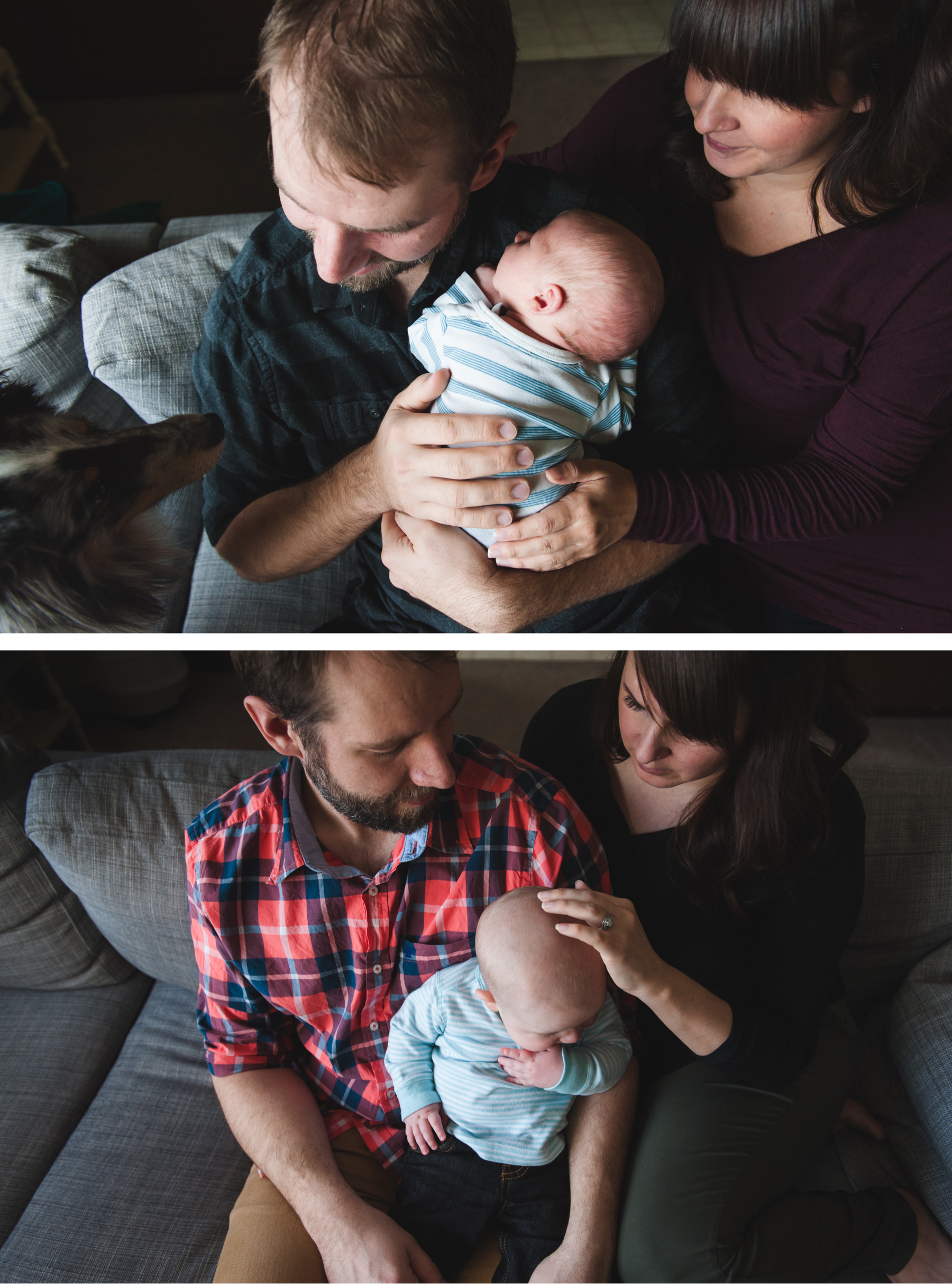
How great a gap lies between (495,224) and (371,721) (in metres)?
0.37

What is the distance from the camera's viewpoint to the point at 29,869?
3.39ft

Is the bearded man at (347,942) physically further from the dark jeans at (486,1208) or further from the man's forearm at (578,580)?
→ the man's forearm at (578,580)

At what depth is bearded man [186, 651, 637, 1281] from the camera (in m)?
0.67

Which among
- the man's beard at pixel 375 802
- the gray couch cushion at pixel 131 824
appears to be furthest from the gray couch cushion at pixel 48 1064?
the man's beard at pixel 375 802

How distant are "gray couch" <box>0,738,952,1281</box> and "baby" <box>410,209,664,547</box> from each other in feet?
2.16

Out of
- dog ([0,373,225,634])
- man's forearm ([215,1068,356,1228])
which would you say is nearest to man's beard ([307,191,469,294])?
dog ([0,373,225,634])

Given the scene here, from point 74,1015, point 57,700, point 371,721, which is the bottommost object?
point 74,1015

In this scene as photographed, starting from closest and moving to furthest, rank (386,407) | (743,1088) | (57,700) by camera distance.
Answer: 1. (386,407)
2. (743,1088)
3. (57,700)

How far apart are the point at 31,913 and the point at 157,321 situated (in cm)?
87

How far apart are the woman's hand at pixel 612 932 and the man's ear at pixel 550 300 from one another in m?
0.39

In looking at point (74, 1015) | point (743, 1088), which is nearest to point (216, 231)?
point (743, 1088)

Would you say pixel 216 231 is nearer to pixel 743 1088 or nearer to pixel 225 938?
pixel 225 938

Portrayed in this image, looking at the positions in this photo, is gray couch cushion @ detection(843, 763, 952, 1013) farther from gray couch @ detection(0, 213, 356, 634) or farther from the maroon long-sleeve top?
gray couch @ detection(0, 213, 356, 634)

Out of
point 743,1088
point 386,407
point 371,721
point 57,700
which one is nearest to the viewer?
point 386,407
